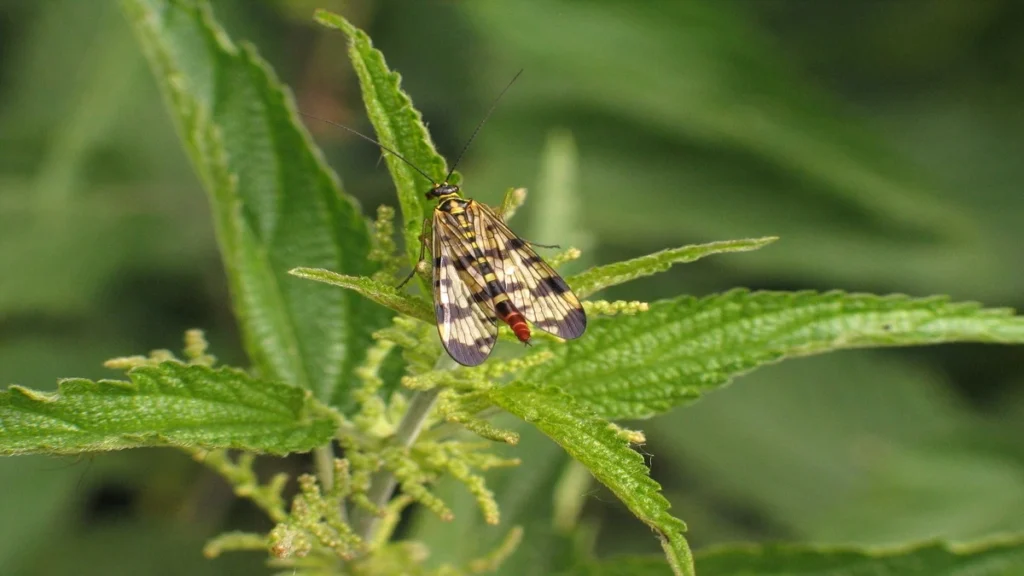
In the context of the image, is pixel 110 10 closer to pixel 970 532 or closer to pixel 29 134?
pixel 29 134

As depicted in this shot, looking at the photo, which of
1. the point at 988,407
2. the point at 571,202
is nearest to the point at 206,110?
the point at 571,202

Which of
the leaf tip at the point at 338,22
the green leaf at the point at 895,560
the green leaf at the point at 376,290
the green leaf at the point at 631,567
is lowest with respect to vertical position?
the green leaf at the point at 895,560

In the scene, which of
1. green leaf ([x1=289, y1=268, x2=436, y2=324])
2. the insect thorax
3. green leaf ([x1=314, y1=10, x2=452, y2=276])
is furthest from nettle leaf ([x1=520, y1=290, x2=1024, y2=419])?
the insect thorax

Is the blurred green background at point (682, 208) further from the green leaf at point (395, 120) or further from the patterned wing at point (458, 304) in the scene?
the green leaf at point (395, 120)

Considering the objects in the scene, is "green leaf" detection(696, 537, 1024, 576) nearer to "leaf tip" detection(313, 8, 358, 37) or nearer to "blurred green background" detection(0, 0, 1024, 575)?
"leaf tip" detection(313, 8, 358, 37)

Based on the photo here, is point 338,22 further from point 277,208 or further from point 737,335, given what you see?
point 737,335

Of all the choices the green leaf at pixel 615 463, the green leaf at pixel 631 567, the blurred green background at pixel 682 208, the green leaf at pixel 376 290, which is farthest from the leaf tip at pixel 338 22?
the blurred green background at pixel 682 208
